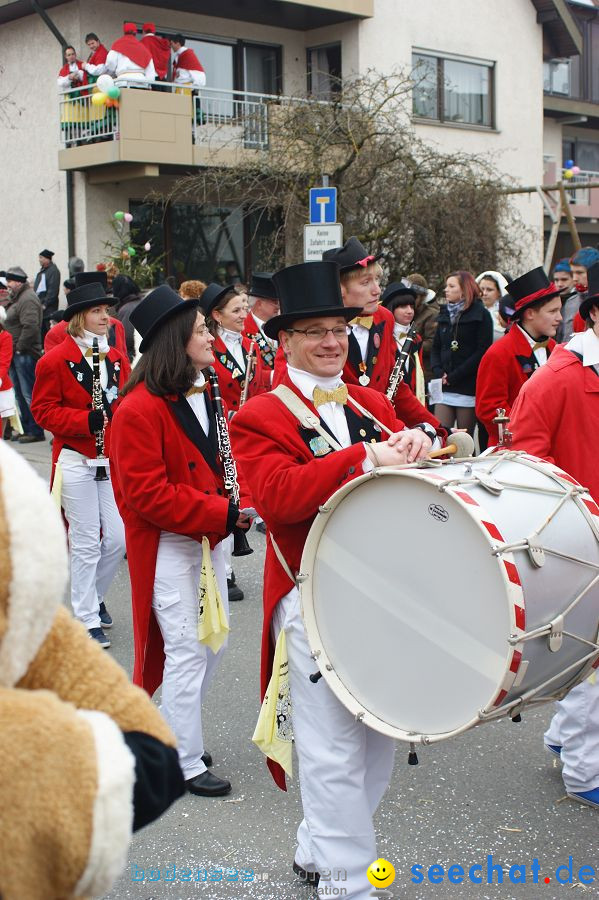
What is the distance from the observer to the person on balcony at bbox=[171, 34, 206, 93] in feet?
64.7

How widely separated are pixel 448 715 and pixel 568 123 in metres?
29.9

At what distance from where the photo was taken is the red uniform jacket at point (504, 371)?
6.95 metres

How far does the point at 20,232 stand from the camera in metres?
22.0

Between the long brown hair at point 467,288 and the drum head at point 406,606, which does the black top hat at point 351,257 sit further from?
the long brown hair at point 467,288

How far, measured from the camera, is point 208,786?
15.2ft

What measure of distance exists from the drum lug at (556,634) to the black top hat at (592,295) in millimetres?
1673

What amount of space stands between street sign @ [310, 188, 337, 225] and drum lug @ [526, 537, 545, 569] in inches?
406

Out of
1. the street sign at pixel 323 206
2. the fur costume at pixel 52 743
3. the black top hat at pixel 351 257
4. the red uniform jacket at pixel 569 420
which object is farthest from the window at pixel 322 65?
the fur costume at pixel 52 743

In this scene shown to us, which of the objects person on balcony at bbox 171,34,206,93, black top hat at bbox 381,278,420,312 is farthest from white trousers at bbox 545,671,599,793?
person on balcony at bbox 171,34,206,93

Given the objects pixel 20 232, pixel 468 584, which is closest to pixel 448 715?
pixel 468 584

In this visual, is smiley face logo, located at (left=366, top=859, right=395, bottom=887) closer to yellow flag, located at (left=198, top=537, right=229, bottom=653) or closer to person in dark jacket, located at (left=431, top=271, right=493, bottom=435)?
A: yellow flag, located at (left=198, top=537, right=229, bottom=653)

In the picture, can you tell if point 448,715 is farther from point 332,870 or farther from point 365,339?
point 365,339

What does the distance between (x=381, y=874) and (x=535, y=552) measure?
137 centimetres

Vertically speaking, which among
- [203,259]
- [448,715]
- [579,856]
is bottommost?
[579,856]
